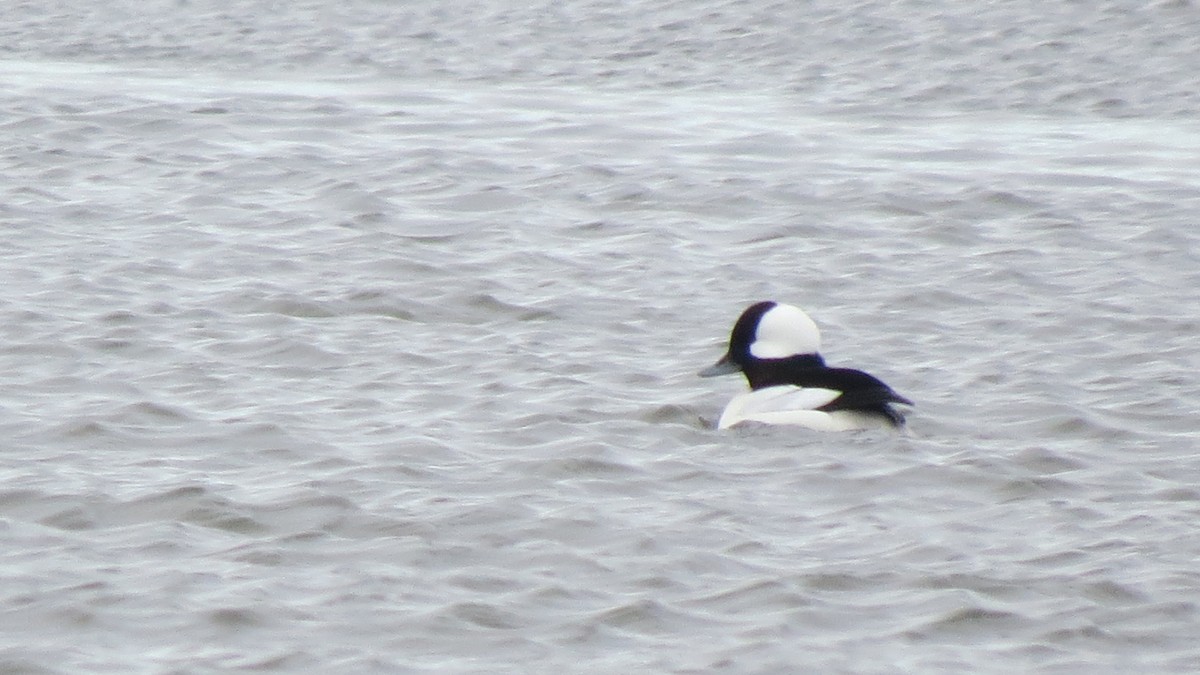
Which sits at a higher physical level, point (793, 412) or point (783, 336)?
point (783, 336)

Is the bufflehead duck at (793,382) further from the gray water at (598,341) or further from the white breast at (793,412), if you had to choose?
the gray water at (598,341)

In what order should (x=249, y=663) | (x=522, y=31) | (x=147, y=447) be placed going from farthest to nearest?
1. (x=522, y=31)
2. (x=147, y=447)
3. (x=249, y=663)

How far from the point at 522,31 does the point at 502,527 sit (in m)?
11.8

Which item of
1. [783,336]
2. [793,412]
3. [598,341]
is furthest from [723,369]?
[598,341]

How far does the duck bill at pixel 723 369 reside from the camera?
30.7 ft

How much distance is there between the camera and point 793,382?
30.3 feet

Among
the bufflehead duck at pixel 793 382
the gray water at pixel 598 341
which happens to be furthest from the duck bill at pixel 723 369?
the gray water at pixel 598 341

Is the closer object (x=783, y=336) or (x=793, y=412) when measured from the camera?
(x=793, y=412)

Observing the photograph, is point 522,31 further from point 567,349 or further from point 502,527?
point 502,527

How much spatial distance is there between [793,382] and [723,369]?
306 millimetres

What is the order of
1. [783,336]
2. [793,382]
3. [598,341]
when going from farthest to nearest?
[598,341], [783,336], [793,382]

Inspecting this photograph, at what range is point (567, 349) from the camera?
10023mm

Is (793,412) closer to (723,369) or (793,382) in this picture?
(793,382)

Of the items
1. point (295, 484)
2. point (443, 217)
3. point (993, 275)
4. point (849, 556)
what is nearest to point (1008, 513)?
point (849, 556)
